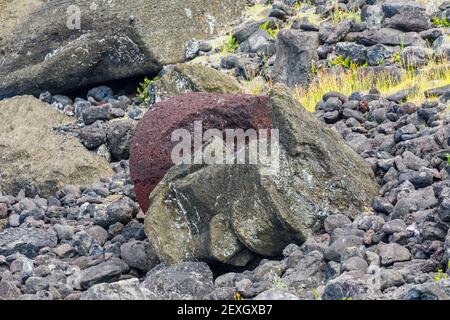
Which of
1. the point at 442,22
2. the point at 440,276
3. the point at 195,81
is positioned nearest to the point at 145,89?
the point at 195,81

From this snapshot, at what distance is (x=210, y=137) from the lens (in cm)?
1041

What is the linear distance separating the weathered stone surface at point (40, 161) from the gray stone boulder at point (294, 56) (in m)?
2.95

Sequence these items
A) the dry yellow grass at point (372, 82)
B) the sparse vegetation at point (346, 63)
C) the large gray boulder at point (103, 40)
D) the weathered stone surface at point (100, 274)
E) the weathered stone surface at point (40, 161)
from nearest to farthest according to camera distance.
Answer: the weathered stone surface at point (100, 274) < the dry yellow grass at point (372, 82) < the weathered stone surface at point (40, 161) < the sparse vegetation at point (346, 63) < the large gray boulder at point (103, 40)

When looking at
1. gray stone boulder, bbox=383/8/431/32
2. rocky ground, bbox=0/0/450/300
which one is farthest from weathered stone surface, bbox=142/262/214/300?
gray stone boulder, bbox=383/8/431/32

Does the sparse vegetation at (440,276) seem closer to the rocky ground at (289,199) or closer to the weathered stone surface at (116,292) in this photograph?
the rocky ground at (289,199)

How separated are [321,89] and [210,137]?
3147 mm

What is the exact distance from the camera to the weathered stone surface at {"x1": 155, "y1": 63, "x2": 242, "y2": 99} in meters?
13.3

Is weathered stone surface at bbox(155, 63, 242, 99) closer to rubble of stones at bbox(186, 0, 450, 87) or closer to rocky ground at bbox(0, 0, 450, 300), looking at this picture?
rocky ground at bbox(0, 0, 450, 300)

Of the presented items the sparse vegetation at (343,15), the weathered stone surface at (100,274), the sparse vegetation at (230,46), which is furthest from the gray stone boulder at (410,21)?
the weathered stone surface at (100,274)

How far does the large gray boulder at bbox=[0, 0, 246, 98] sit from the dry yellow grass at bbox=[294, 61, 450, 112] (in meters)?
3.37

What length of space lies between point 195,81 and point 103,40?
3222mm

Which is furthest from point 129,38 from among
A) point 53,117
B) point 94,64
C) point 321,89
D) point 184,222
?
point 184,222

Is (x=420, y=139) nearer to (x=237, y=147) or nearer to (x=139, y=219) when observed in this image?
(x=237, y=147)

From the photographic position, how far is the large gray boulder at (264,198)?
895 centimetres
